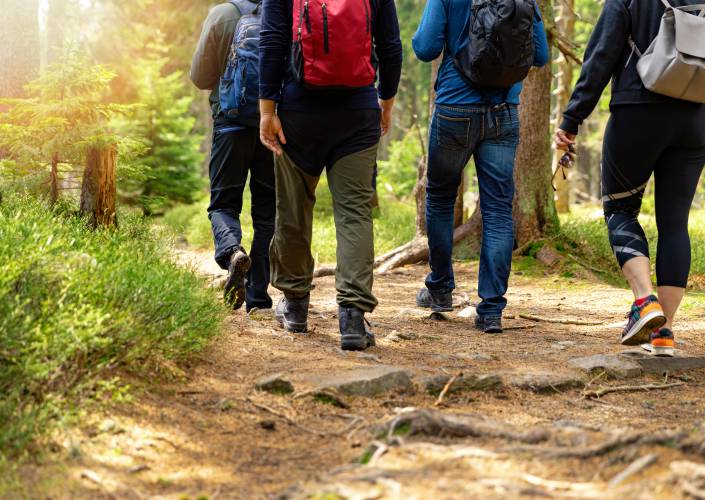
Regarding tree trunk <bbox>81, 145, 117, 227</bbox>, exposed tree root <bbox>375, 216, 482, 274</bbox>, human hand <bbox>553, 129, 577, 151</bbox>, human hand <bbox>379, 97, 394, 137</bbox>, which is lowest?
exposed tree root <bbox>375, 216, 482, 274</bbox>

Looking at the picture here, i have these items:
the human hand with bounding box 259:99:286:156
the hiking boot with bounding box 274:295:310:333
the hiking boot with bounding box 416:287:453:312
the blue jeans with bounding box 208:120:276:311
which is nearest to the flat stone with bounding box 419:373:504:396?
the hiking boot with bounding box 274:295:310:333

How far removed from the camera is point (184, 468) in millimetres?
2938

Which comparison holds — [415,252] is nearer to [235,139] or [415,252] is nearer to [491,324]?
[491,324]

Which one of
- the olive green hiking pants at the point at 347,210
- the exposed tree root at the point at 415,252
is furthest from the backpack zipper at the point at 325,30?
the exposed tree root at the point at 415,252

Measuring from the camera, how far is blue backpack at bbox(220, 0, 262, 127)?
5.31 meters

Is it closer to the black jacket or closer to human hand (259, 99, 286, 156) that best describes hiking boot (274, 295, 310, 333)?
human hand (259, 99, 286, 156)

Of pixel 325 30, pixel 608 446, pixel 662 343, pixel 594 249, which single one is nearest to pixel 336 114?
pixel 325 30

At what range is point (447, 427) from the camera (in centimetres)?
306

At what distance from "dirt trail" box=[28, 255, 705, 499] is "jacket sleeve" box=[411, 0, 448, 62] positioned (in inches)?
73.0

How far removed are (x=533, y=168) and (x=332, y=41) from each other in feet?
18.8

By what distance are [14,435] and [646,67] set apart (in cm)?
360

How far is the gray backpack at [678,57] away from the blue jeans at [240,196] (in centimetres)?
257

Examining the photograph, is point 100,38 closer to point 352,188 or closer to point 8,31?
point 8,31

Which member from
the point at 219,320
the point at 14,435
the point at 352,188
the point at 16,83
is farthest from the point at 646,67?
the point at 16,83
